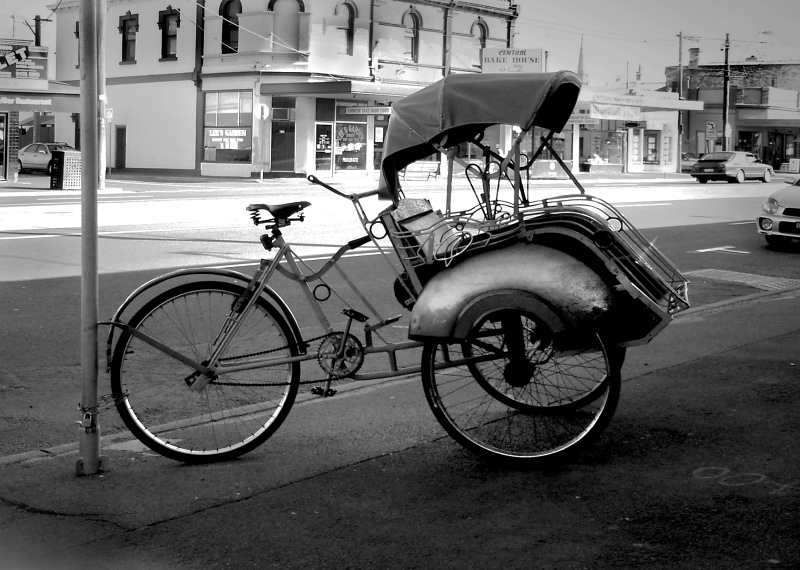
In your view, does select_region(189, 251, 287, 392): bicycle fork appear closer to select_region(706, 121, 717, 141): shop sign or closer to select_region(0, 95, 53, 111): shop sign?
select_region(0, 95, 53, 111): shop sign

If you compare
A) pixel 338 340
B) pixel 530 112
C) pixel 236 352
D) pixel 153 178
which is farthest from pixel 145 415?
pixel 153 178

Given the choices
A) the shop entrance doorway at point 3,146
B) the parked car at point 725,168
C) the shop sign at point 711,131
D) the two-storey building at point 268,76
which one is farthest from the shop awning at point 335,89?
the shop sign at point 711,131

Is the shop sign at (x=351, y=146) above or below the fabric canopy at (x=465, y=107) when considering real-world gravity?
above

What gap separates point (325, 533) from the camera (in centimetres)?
412

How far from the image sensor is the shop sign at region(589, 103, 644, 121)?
58062mm

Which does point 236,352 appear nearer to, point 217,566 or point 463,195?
point 217,566

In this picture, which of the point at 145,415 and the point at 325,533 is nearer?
the point at 325,533

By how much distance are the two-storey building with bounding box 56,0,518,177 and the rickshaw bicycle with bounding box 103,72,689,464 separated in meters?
36.7

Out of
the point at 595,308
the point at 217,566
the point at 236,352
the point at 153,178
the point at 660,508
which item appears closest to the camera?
the point at 217,566

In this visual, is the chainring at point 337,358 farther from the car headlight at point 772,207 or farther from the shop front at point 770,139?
the shop front at point 770,139

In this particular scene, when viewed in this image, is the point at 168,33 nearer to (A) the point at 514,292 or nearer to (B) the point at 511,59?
(B) the point at 511,59

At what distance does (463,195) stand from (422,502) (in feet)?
81.0

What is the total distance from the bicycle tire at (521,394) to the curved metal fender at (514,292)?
7cm

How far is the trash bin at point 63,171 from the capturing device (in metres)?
31.4
